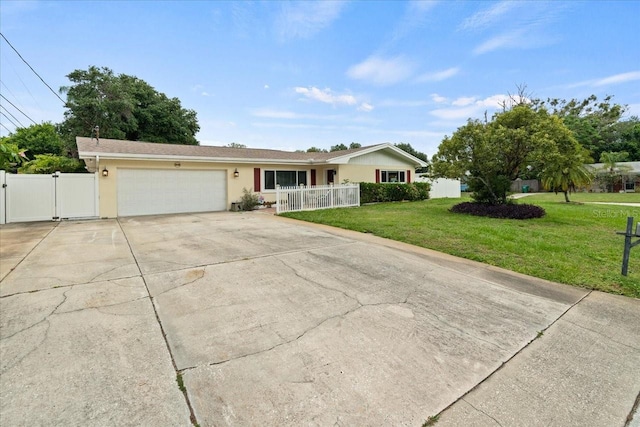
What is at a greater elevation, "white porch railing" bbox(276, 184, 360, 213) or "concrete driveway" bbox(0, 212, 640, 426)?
"white porch railing" bbox(276, 184, 360, 213)

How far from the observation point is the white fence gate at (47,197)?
410 inches

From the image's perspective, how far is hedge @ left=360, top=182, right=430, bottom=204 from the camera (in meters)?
15.8

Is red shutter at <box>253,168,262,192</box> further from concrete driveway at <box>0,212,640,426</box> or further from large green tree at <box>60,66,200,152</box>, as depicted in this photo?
large green tree at <box>60,66,200,152</box>

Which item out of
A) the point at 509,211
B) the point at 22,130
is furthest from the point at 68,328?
the point at 22,130

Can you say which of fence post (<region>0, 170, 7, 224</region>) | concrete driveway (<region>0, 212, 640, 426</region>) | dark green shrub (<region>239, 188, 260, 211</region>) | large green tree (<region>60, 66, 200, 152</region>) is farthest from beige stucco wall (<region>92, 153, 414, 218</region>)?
large green tree (<region>60, 66, 200, 152</region>)

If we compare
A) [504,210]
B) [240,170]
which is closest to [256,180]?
[240,170]

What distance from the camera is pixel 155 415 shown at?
1.84 meters

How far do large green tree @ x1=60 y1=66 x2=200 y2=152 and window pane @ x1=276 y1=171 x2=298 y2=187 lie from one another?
16.1 metres

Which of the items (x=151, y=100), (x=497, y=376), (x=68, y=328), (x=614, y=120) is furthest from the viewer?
(x=614, y=120)

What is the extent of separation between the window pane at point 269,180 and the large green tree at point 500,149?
308 inches

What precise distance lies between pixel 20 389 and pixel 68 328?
0.93 metres

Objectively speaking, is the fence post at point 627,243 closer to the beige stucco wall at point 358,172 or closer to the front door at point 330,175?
the beige stucco wall at point 358,172

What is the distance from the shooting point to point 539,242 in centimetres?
657

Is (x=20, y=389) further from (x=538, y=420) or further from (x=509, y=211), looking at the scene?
(x=509, y=211)
